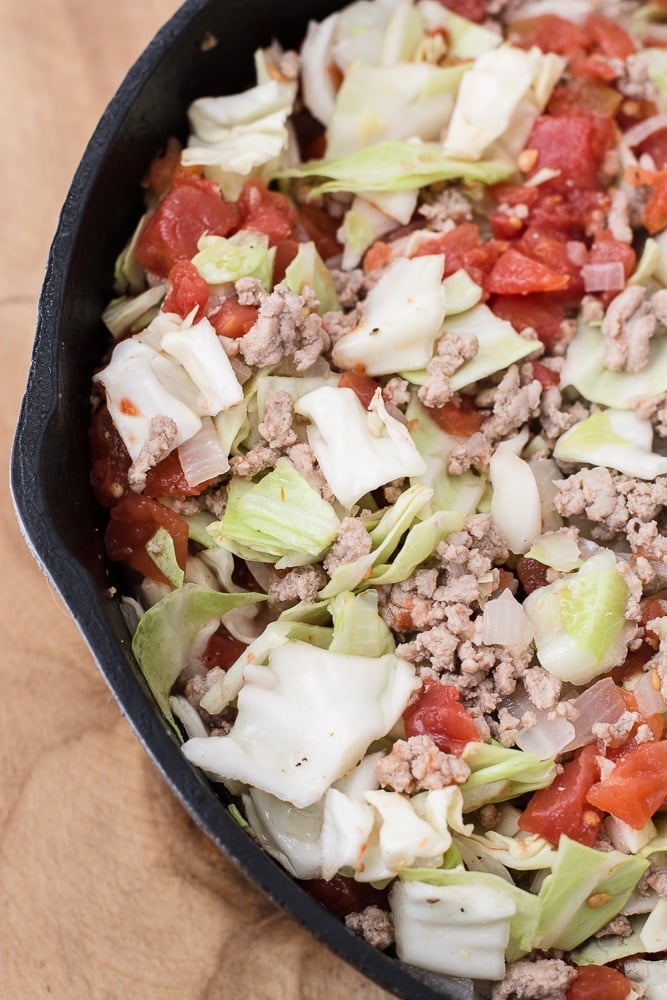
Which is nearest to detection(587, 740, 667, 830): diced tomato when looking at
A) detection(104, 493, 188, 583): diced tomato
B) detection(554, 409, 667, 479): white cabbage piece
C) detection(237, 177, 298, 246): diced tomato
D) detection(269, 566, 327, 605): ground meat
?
detection(554, 409, 667, 479): white cabbage piece

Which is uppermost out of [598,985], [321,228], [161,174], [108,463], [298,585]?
[161,174]

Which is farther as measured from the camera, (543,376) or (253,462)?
(543,376)

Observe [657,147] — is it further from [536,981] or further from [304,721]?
[536,981]

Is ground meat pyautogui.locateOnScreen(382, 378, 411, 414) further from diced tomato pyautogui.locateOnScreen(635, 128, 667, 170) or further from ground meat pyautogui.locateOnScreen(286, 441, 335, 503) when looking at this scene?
diced tomato pyautogui.locateOnScreen(635, 128, 667, 170)

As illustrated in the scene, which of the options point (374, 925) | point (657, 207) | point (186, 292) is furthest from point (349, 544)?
point (657, 207)

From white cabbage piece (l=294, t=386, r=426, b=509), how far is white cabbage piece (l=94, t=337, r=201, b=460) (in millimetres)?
307

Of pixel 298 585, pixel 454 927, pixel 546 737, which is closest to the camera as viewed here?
pixel 454 927

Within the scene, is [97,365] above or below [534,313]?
above

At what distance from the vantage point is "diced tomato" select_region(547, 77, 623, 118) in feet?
10.6

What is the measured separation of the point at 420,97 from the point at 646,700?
72.5 inches

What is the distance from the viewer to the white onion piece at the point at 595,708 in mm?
2559

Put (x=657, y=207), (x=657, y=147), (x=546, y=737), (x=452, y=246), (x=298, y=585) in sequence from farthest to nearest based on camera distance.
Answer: (x=657, y=147)
(x=657, y=207)
(x=452, y=246)
(x=298, y=585)
(x=546, y=737)

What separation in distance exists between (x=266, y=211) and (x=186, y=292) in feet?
1.28

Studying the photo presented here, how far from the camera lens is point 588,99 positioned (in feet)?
10.6
